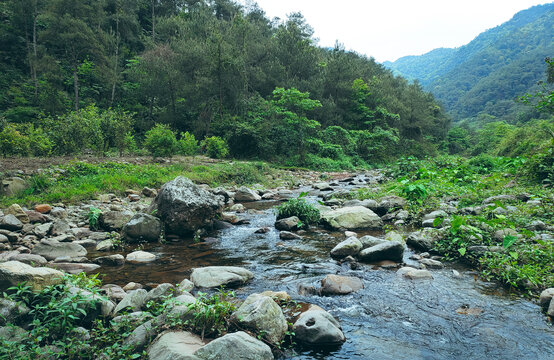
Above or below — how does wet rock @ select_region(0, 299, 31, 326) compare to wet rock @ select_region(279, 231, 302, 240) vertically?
above

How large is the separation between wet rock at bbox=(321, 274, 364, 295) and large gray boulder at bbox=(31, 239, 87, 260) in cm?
446

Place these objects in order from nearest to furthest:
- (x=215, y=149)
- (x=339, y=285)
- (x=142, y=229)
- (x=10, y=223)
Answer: (x=339, y=285), (x=10, y=223), (x=142, y=229), (x=215, y=149)

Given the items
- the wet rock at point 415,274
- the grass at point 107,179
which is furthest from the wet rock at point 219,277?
the grass at point 107,179

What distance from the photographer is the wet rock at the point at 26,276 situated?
2863 mm

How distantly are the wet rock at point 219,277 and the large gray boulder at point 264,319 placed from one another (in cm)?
121

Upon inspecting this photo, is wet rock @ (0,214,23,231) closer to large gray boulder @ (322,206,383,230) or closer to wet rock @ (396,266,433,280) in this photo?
large gray boulder @ (322,206,383,230)

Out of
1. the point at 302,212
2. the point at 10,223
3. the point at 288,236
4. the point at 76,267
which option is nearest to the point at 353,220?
the point at 302,212

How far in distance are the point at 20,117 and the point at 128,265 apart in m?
25.2

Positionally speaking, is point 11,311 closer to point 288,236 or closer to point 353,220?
point 288,236

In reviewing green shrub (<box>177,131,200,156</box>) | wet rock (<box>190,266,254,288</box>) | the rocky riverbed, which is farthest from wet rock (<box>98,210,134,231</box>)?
green shrub (<box>177,131,200,156</box>)

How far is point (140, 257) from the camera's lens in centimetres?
545

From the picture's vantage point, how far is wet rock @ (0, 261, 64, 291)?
113 inches

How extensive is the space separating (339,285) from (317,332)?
4.08 ft

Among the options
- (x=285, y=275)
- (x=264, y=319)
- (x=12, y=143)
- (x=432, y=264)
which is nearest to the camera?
(x=264, y=319)
